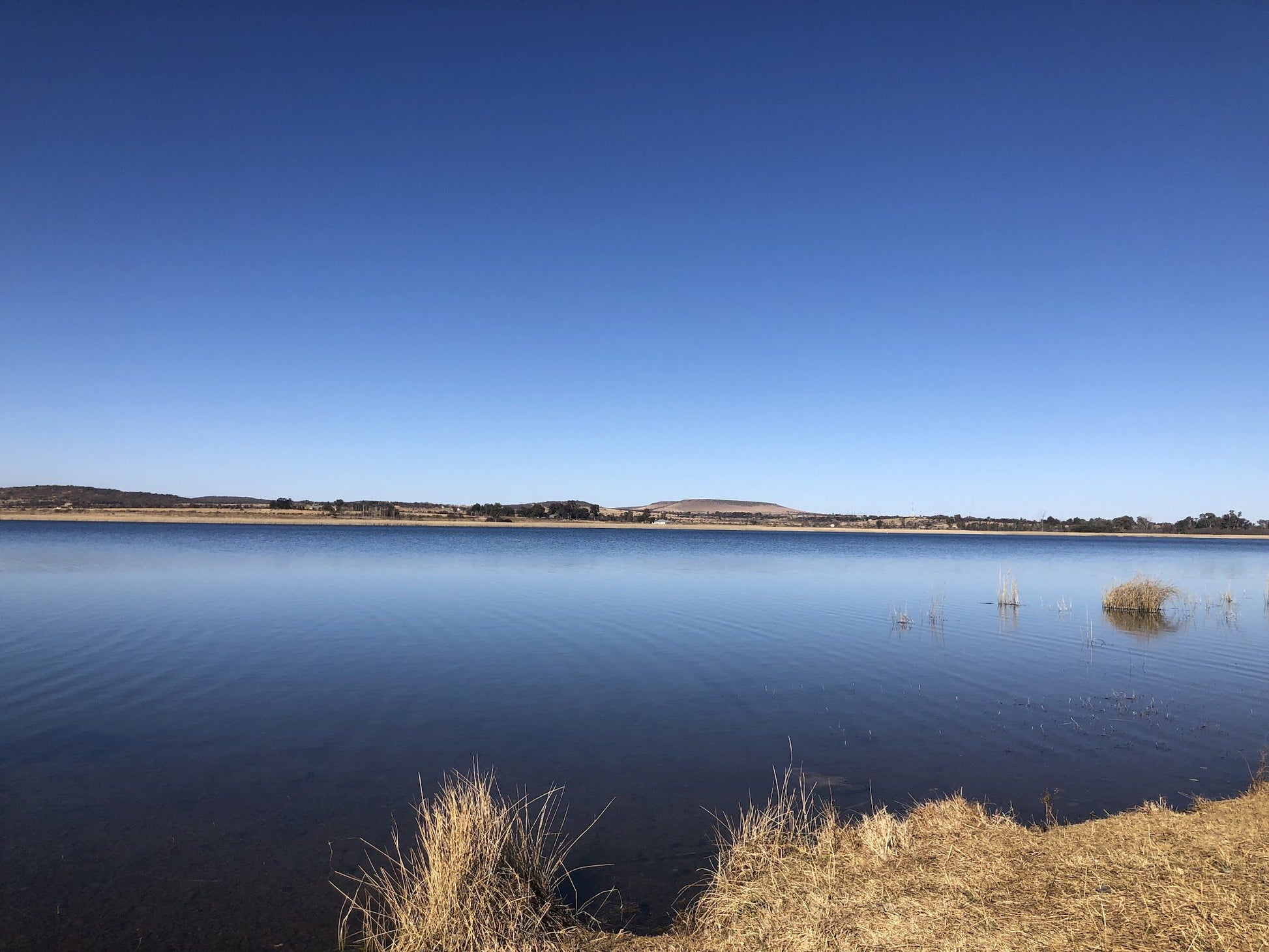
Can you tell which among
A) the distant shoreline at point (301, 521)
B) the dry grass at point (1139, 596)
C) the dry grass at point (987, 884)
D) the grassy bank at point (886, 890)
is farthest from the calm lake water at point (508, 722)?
the distant shoreline at point (301, 521)

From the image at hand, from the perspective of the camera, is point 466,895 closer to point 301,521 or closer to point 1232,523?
point 301,521

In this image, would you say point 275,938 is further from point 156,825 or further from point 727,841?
point 727,841

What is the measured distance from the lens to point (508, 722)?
9344 mm

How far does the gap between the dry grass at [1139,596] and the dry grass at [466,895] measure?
2249 centimetres

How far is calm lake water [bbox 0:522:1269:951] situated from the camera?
18.4 feet

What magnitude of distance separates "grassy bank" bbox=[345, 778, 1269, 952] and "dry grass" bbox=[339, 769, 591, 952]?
0.4 inches

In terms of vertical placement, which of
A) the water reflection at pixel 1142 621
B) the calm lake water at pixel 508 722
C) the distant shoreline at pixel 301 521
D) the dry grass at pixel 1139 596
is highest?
the distant shoreline at pixel 301 521

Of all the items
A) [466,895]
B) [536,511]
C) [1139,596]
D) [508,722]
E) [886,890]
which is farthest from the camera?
[536,511]

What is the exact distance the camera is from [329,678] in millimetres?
→ 11531

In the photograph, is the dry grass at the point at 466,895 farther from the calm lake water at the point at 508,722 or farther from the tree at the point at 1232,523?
the tree at the point at 1232,523

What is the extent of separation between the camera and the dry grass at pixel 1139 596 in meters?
21.6

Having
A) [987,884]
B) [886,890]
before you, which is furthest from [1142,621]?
[886,890]

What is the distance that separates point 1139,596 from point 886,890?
21.9 m

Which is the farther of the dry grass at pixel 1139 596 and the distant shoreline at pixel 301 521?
the distant shoreline at pixel 301 521
